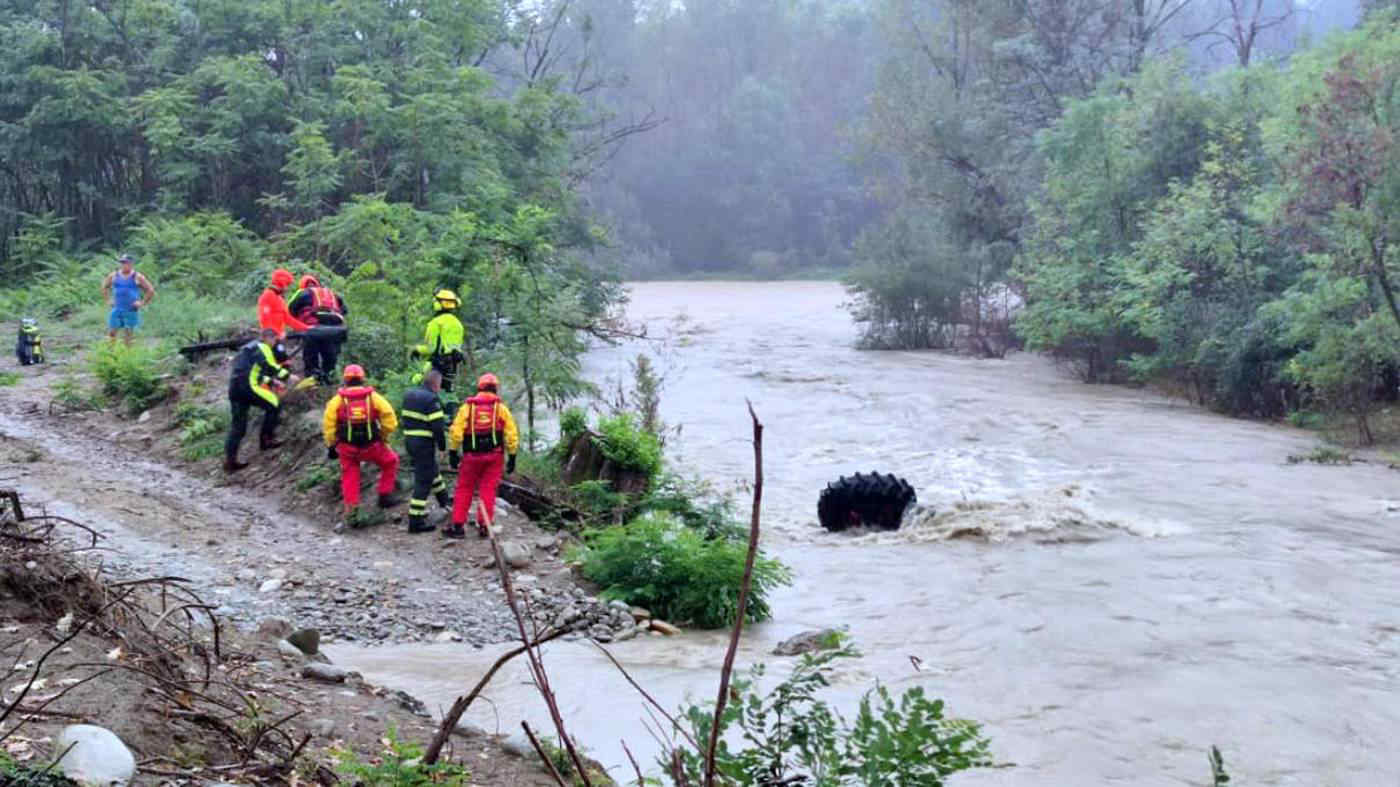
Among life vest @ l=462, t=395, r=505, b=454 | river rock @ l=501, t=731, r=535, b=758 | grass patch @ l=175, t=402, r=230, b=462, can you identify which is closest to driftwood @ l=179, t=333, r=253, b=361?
grass patch @ l=175, t=402, r=230, b=462

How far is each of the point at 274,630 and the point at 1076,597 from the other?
26.2 feet

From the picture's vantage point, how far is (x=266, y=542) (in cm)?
1216

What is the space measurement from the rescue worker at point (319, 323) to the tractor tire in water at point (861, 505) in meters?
6.39

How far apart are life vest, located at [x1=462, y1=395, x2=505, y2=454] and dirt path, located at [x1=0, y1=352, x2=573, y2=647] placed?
3.05 feet

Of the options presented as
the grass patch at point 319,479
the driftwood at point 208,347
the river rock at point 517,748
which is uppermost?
the driftwood at point 208,347

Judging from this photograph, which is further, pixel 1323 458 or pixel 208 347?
pixel 1323 458

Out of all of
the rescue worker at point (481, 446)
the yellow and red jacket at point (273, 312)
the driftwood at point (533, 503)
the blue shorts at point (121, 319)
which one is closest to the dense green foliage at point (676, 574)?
the rescue worker at point (481, 446)

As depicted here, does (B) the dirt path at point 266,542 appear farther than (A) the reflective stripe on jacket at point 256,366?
No

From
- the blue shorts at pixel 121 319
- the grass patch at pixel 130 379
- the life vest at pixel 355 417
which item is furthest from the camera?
the blue shorts at pixel 121 319

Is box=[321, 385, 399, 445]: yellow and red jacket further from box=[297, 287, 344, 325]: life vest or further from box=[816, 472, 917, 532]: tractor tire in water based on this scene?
box=[816, 472, 917, 532]: tractor tire in water

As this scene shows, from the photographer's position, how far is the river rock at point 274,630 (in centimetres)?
830

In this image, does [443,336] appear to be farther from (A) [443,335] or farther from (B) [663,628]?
(B) [663,628]

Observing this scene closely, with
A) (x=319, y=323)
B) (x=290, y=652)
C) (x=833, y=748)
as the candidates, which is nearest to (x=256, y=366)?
(x=319, y=323)

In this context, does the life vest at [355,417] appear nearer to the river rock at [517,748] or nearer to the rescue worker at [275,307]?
the rescue worker at [275,307]
